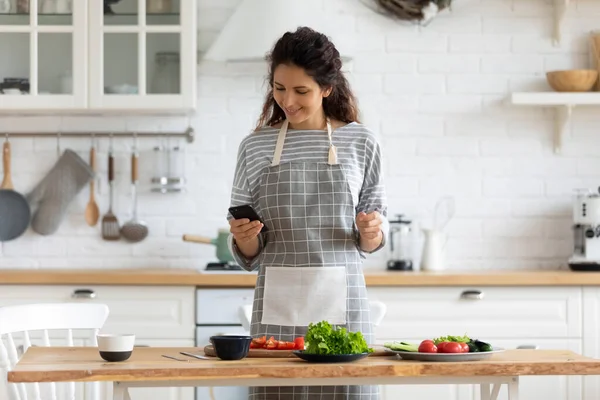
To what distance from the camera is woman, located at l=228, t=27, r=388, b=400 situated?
2445 mm

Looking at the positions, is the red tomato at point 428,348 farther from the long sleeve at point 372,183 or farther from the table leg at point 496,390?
the long sleeve at point 372,183

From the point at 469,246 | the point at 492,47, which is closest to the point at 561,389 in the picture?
the point at 469,246

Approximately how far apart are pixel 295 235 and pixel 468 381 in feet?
2.04

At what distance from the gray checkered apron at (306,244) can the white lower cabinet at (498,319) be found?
1.41 metres

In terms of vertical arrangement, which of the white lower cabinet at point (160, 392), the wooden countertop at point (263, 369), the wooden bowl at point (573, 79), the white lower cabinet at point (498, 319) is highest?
the wooden bowl at point (573, 79)

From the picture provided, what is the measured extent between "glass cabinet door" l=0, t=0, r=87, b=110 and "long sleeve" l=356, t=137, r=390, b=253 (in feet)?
6.45

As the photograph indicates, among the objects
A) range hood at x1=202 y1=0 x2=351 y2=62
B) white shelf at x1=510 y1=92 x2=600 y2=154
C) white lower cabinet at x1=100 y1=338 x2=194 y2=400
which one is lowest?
white lower cabinet at x1=100 y1=338 x2=194 y2=400

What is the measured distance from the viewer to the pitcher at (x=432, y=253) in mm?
4332

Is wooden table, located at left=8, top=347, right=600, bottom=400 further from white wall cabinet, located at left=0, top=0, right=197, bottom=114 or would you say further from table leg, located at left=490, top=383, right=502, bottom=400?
white wall cabinet, located at left=0, top=0, right=197, bottom=114

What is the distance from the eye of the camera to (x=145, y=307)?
385cm

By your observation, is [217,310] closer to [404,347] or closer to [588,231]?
[588,231]

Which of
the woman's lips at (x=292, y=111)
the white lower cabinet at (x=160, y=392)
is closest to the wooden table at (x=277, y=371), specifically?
the woman's lips at (x=292, y=111)

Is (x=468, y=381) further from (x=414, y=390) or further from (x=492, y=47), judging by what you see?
(x=492, y=47)

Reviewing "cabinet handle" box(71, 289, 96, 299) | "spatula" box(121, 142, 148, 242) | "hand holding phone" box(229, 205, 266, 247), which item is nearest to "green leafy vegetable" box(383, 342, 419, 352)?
"hand holding phone" box(229, 205, 266, 247)
